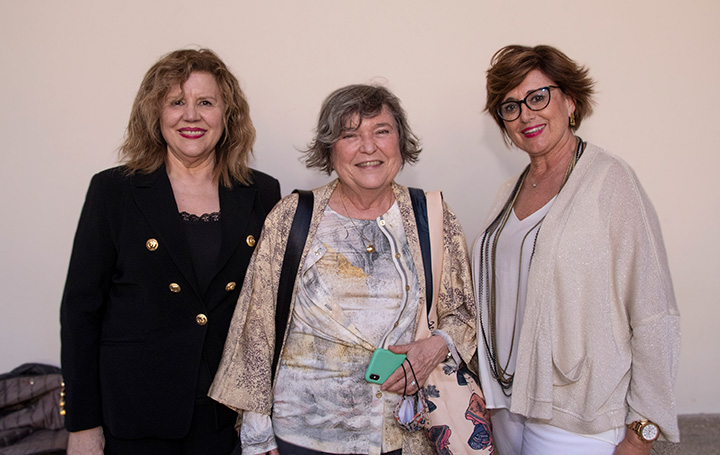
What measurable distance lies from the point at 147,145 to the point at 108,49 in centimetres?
131

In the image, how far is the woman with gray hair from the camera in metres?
1.84

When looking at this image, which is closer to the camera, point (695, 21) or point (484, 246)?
point (484, 246)

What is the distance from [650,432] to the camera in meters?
1.65

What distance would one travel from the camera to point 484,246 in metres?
2.06

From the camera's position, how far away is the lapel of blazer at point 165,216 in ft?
6.24

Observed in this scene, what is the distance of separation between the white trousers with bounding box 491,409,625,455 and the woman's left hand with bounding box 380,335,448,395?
1.35 ft

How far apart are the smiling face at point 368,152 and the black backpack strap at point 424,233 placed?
6.0 inches

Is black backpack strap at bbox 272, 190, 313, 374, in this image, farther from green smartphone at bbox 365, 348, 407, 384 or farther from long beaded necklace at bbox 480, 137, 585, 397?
long beaded necklace at bbox 480, 137, 585, 397

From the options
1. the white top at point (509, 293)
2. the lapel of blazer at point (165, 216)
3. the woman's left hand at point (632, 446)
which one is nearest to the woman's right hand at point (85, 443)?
the lapel of blazer at point (165, 216)

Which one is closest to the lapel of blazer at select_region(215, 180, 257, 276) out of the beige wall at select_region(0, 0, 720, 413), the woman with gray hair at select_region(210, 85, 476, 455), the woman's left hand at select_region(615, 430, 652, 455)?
the woman with gray hair at select_region(210, 85, 476, 455)

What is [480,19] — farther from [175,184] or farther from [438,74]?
[175,184]

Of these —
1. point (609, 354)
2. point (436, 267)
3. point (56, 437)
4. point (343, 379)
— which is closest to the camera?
point (609, 354)

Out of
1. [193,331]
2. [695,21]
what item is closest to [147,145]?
[193,331]

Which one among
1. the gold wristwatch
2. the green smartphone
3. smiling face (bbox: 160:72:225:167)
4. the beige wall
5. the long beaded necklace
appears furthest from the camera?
the beige wall
